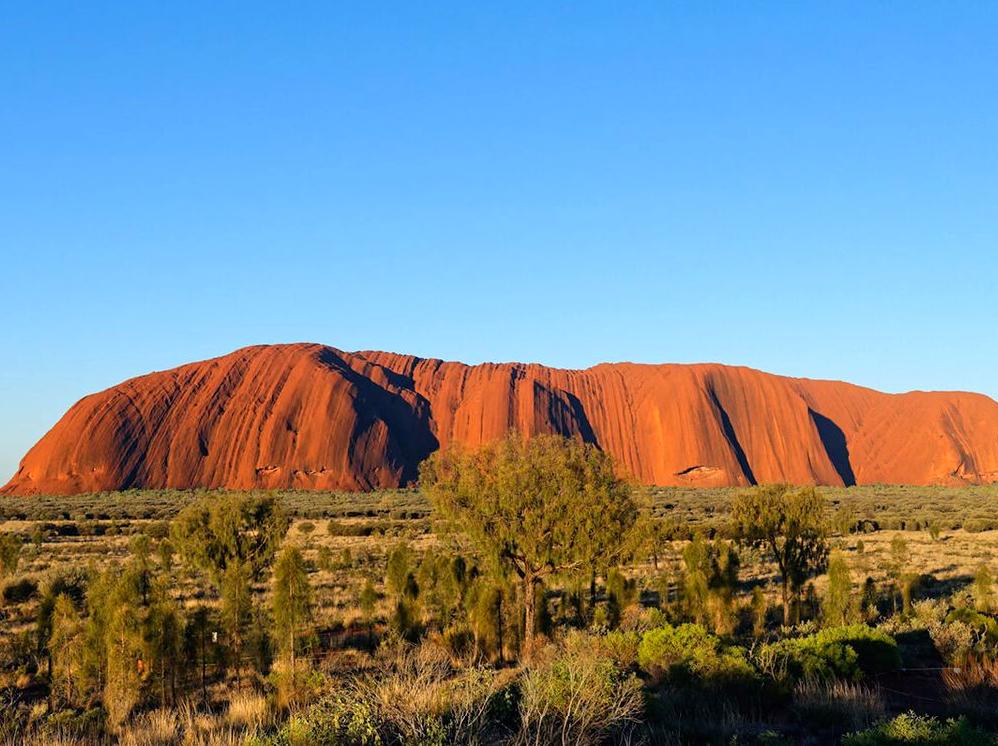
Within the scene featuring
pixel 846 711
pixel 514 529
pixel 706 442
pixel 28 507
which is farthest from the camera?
pixel 706 442

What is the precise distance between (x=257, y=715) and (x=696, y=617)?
1275 cm

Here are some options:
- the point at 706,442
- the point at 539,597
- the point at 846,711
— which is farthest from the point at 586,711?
the point at 706,442

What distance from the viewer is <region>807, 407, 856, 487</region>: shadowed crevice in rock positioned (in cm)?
12875

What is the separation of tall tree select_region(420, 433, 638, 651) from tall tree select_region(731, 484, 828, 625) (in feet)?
20.2

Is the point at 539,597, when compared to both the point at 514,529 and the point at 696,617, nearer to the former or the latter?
the point at 514,529

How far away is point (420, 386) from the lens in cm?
13262

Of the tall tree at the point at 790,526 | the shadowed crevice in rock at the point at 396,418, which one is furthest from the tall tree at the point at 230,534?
the shadowed crevice in rock at the point at 396,418

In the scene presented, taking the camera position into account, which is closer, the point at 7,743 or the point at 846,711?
the point at 7,743

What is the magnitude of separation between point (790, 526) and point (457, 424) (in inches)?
4047

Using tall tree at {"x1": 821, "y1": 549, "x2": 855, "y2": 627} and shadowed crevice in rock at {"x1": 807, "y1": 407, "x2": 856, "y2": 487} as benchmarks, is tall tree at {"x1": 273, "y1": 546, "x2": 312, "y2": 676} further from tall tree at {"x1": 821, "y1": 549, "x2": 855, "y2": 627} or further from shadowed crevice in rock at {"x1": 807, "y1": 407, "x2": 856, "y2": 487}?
shadowed crevice in rock at {"x1": 807, "y1": 407, "x2": 856, "y2": 487}

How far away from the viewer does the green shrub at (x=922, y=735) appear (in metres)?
6.57

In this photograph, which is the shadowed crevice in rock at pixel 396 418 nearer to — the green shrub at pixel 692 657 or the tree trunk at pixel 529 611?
the tree trunk at pixel 529 611

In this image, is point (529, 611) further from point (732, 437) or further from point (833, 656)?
point (732, 437)

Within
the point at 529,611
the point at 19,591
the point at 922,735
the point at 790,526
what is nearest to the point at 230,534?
the point at 529,611
